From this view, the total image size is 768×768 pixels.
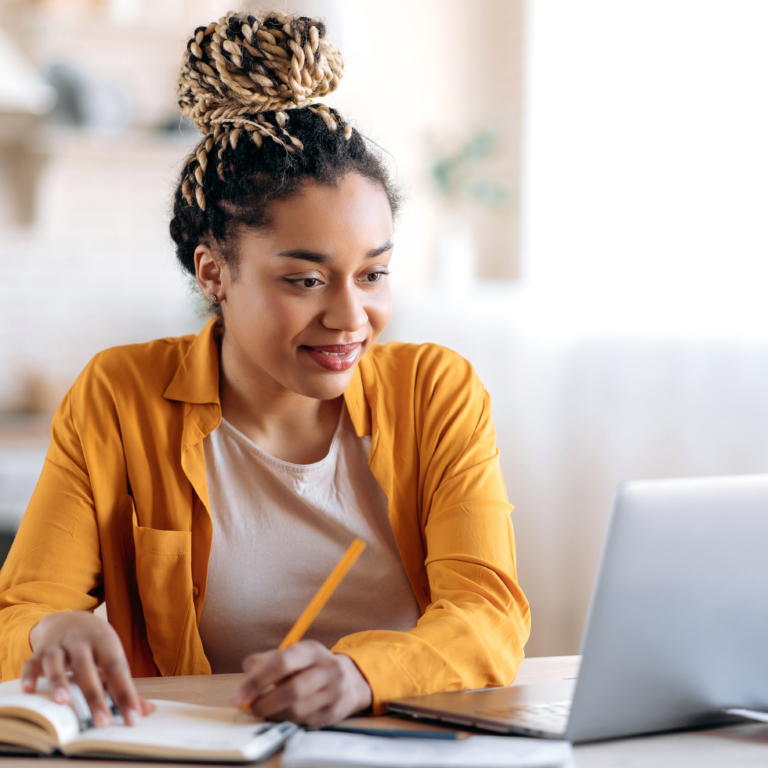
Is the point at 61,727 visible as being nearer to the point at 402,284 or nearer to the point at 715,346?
the point at 715,346

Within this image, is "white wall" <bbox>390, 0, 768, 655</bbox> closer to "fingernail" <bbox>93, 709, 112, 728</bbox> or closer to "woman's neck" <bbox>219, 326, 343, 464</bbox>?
"woman's neck" <bbox>219, 326, 343, 464</bbox>

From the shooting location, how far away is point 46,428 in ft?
9.83

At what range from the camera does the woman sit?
115cm

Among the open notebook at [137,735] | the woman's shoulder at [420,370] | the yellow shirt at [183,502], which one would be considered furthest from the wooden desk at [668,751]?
the woman's shoulder at [420,370]

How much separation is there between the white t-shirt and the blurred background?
0.76 m

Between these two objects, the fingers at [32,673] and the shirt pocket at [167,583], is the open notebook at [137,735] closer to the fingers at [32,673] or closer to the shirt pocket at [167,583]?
the fingers at [32,673]

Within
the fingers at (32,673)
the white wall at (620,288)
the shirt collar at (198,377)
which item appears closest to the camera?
the fingers at (32,673)

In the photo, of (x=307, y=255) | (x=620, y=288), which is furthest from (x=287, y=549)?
(x=620, y=288)

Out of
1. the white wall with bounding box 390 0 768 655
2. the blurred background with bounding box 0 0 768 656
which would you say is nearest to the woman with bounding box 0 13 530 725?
the blurred background with bounding box 0 0 768 656

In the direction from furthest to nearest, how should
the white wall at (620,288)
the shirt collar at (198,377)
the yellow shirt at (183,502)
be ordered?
the white wall at (620,288) < the shirt collar at (198,377) < the yellow shirt at (183,502)

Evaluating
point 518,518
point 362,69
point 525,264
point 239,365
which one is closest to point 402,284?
point 525,264

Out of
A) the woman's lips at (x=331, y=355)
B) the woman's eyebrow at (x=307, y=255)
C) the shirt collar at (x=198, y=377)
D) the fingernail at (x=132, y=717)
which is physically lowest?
the fingernail at (x=132, y=717)

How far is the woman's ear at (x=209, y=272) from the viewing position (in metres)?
1.29

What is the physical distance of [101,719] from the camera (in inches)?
29.8
